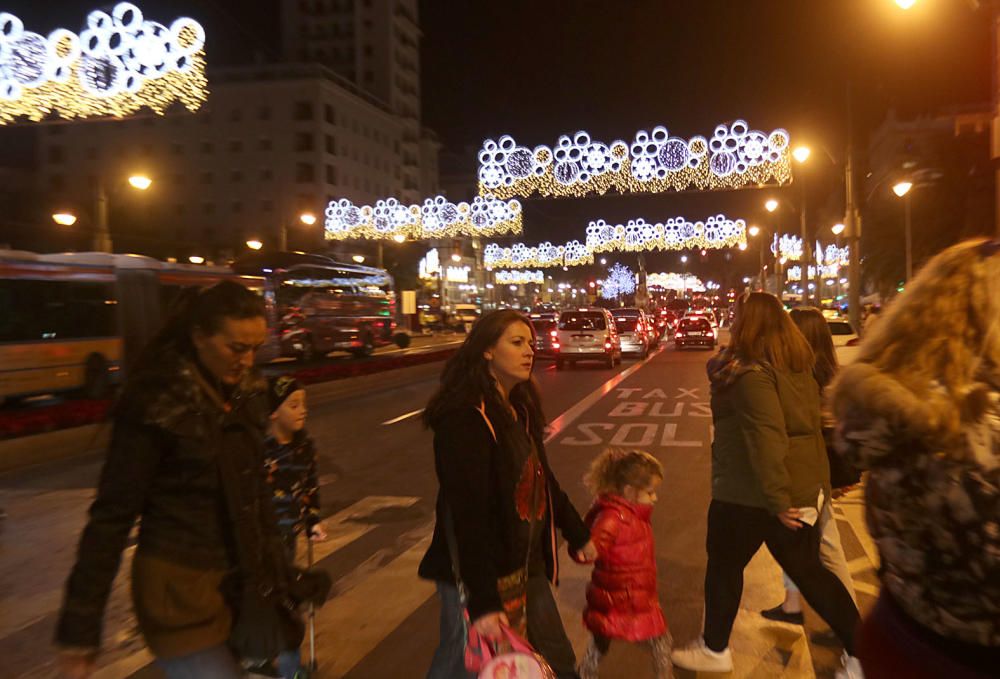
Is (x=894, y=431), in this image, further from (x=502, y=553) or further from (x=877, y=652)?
(x=502, y=553)

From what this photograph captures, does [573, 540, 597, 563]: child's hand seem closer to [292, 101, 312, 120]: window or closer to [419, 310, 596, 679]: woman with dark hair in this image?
[419, 310, 596, 679]: woman with dark hair

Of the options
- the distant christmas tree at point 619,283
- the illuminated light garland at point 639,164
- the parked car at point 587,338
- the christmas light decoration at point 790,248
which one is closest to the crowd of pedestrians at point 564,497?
the parked car at point 587,338

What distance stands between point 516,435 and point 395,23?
104994 mm

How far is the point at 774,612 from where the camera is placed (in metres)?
5.07

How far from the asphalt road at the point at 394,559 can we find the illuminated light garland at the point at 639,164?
15172 millimetres

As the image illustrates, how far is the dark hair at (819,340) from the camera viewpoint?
15.2 feet

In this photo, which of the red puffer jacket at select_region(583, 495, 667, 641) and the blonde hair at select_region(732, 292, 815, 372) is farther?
the blonde hair at select_region(732, 292, 815, 372)

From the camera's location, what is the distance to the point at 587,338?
1038 inches

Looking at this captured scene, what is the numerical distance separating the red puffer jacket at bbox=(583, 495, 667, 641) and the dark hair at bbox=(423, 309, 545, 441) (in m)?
0.74

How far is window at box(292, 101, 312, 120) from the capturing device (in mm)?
82500

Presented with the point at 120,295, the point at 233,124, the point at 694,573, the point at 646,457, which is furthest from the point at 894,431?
the point at 233,124

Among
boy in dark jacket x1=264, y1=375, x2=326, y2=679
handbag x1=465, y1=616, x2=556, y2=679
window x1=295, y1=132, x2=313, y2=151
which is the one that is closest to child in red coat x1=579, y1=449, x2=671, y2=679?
handbag x1=465, y1=616, x2=556, y2=679

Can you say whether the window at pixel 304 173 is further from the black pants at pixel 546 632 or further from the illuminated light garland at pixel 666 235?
the black pants at pixel 546 632

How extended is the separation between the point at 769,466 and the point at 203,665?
2.47 metres
